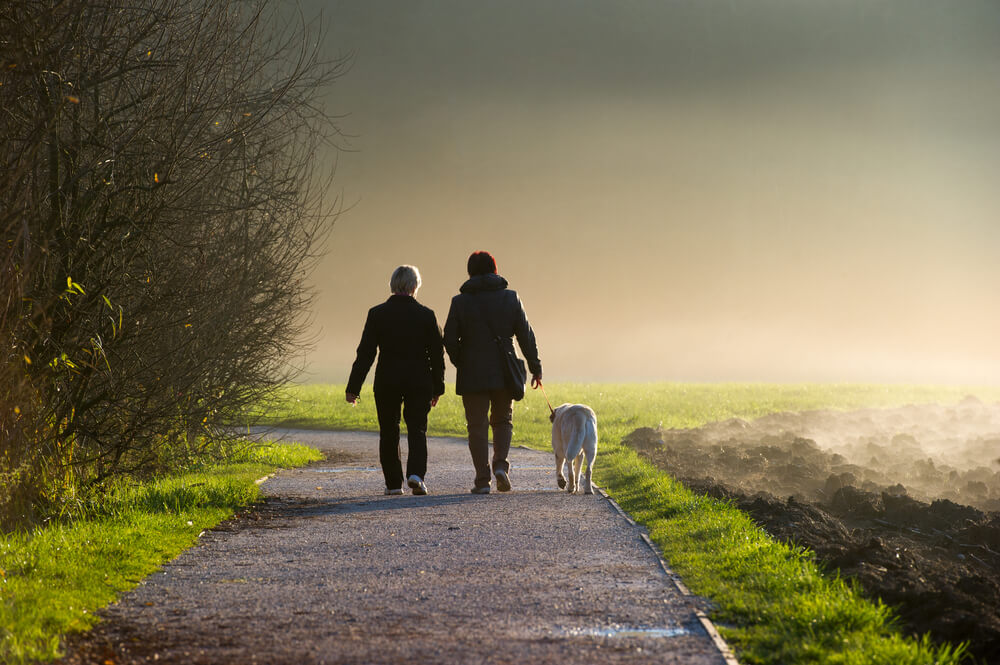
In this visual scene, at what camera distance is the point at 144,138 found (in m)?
9.80

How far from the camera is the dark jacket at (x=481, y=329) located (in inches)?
486

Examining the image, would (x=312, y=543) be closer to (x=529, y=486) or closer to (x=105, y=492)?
(x=105, y=492)

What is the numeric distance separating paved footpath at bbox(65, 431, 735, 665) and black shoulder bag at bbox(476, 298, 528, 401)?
1569mm

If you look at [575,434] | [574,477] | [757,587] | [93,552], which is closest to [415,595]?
[757,587]

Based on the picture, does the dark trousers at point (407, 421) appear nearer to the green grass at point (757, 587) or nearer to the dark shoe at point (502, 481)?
the dark shoe at point (502, 481)

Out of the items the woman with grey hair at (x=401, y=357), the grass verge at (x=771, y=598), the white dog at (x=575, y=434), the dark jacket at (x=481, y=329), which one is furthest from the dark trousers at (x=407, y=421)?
the grass verge at (x=771, y=598)

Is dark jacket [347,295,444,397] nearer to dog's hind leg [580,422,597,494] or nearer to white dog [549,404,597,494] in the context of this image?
white dog [549,404,597,494]

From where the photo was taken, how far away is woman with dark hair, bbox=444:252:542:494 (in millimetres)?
12359

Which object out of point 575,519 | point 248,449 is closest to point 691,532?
point 575,519

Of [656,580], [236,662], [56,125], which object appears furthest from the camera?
[56,125]

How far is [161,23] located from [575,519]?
625 centimetres

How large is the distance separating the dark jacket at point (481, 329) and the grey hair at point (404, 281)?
1.90 feet

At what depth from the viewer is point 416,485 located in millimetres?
12375

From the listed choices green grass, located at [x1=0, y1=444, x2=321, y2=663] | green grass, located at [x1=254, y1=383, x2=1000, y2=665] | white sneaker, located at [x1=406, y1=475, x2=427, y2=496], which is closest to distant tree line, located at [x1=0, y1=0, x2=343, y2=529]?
green grass, located at [x1=0, y1=444, x2=321, y2=663]
